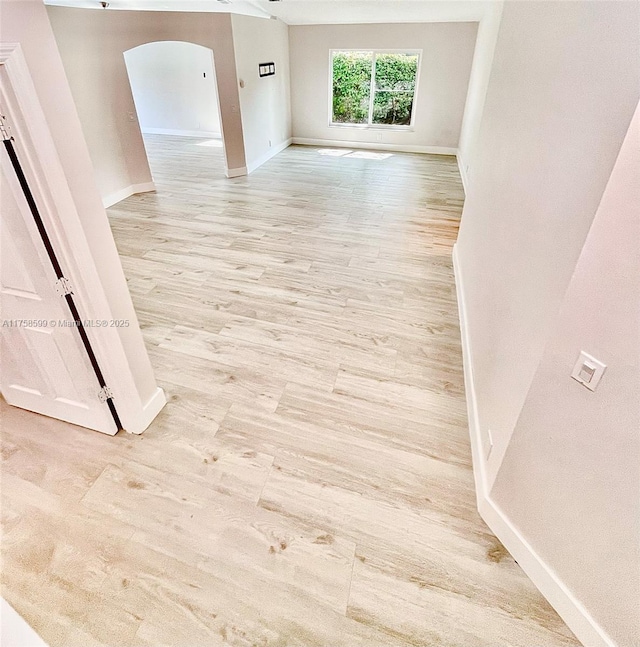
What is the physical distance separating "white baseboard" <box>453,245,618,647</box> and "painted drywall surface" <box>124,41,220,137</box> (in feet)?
28.2

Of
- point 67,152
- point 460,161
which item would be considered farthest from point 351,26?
point 67,152

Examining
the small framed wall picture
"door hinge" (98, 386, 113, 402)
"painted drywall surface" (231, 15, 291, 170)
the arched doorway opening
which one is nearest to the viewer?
"door hinge" (98, 386, 113, 402)

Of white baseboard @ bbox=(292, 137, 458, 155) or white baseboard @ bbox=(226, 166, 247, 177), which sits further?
white baseboard @ bbox=(292, 137, 458, 155)

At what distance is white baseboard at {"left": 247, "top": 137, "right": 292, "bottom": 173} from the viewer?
6.45m

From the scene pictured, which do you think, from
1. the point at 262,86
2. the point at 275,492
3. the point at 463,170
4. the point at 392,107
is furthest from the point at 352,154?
the point at 275,492

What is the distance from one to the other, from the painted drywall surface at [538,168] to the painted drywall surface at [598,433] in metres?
0.08

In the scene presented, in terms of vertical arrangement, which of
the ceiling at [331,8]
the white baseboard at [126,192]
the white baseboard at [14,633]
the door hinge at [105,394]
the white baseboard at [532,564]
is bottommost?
the white baseboard at [532,564]

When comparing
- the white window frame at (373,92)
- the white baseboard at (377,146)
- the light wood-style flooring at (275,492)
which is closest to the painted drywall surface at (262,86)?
the white baseboard at (377,146)

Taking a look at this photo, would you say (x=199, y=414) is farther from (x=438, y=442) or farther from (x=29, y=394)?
(x=438, y=442)

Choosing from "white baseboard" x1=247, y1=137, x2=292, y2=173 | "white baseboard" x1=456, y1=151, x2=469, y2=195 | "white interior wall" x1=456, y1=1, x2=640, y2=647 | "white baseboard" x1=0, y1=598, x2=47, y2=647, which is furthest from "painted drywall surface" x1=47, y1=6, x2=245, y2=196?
"white baseboard" x1=0, y1=598, x2=47, y2=647

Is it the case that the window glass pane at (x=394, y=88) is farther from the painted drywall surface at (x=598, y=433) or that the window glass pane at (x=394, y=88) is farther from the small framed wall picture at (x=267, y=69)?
the painted drywall surface at (x=598, y=433)

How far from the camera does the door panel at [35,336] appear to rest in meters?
1.51

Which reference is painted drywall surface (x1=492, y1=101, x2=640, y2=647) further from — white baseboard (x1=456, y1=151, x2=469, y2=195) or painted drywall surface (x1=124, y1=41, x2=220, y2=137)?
painted drywall surface (x1=124, y1=41, x2=220, y2=137)

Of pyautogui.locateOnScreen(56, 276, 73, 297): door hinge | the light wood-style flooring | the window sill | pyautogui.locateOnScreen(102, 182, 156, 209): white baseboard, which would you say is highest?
pyautogui.locateOnScreen(56, 276, 73, 297): door hinge
